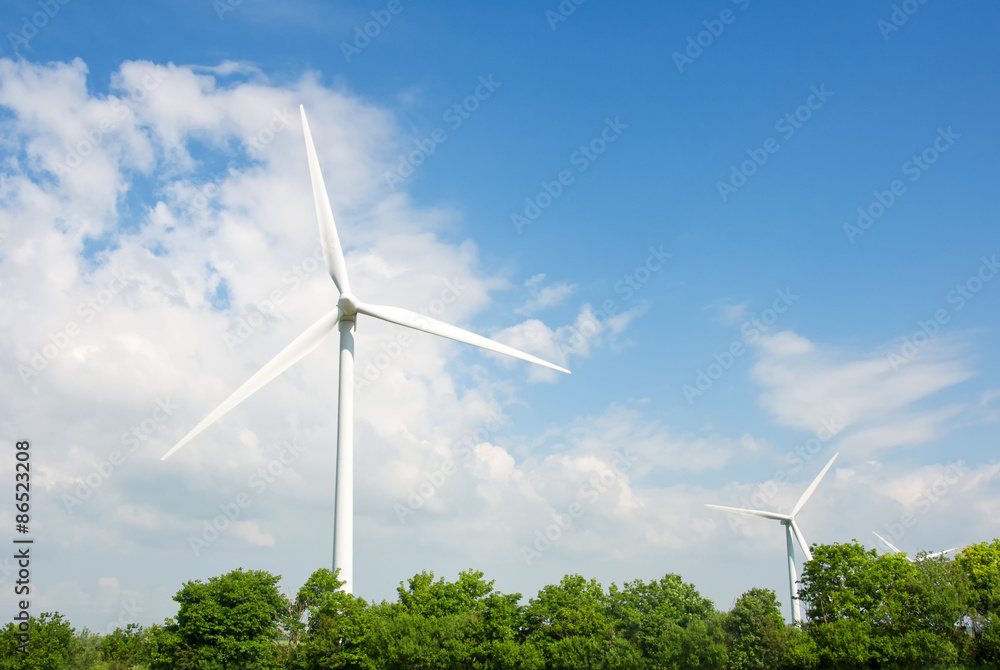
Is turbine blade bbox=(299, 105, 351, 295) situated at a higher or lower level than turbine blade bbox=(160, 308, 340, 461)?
higher

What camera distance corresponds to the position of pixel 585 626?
7525 centimetres

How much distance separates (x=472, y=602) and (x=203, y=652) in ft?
88.4

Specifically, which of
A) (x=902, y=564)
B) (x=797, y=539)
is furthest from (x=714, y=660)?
(x=797, y=539)

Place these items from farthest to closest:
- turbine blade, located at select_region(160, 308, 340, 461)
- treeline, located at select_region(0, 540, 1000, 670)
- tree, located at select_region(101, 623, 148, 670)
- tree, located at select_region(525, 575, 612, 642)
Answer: tree, located at select_region(101, 623, 148, 670) → tree, located at select_region(525, 575, 612, 642) → treeline, located at select_region(0, 540, 1000, 670) → turbine blade, located at select_region(160, 308, 340, 461)

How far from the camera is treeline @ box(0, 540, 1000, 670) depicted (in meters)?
70.3

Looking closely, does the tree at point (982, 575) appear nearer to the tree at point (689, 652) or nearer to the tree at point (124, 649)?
the tree at point (689, 652)

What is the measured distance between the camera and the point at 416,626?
72.2 metres

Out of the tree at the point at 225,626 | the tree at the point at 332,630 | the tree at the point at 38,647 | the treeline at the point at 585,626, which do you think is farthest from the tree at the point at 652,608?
the tree at the point at 38,647

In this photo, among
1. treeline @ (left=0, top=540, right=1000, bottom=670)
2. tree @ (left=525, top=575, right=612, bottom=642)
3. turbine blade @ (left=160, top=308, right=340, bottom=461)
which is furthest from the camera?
tree @ (left=525, top=575, right=612, bottom=642)

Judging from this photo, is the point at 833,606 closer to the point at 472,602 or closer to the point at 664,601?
the point at 664,601

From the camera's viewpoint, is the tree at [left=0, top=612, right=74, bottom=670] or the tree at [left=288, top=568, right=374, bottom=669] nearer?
the tree at [left=288, top=568, right=374, bottom=669]

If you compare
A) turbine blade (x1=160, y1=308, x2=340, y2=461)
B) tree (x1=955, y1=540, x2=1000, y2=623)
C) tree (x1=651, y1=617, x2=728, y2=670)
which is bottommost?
tree (x1=651, y1=617, x2=728, y2=670)

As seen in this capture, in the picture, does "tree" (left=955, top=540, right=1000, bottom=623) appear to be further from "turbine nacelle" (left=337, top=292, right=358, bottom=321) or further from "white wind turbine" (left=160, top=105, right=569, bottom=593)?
"turbine nacelle" (left=337, top=292, right=358, bottom=321)

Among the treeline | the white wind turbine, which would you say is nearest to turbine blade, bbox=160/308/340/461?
the white wind turbine
